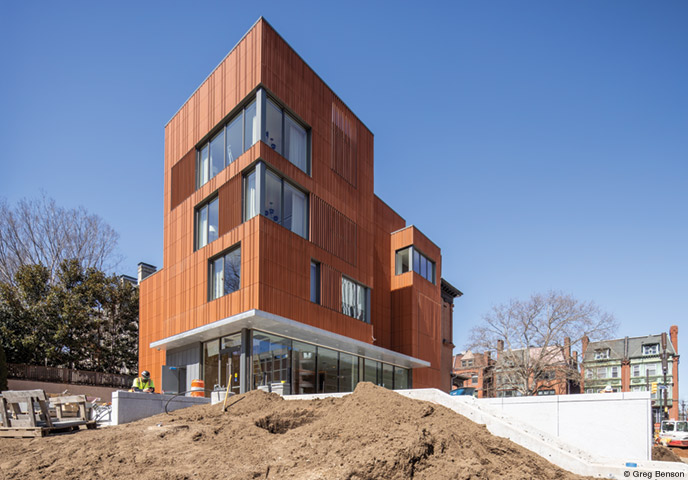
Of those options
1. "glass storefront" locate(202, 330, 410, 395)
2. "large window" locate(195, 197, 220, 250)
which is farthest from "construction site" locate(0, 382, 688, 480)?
"large window" locate(195, 197, 220, 250)

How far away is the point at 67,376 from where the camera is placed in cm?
2839

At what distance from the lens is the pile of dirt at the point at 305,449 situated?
23.9ft

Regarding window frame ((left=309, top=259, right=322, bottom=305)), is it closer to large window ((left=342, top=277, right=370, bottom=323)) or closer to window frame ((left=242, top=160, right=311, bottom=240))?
window frame ((left=242, top=160, right=311, bottom=240))

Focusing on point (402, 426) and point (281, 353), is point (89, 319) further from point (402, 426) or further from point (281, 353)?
point (402, 426)

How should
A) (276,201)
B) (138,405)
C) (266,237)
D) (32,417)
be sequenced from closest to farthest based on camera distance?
(32,417) < (138,405) < (266,237) < (276,201)

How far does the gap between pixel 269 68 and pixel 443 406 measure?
15.2m

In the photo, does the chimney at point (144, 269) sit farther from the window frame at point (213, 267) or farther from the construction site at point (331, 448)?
the construction site at point (331, 448)

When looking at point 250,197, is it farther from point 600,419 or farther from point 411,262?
point 600,419

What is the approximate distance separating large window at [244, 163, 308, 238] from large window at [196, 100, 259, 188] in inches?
58.5

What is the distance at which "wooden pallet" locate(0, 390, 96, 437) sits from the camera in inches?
415

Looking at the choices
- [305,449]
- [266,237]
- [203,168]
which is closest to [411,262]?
[266,237]

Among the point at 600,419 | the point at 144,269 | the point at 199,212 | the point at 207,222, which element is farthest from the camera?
the point at 144,269

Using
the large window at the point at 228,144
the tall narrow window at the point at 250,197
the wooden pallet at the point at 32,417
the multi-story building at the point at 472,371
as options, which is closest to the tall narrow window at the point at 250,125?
the large window at the point at 228,144

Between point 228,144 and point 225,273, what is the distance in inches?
216
